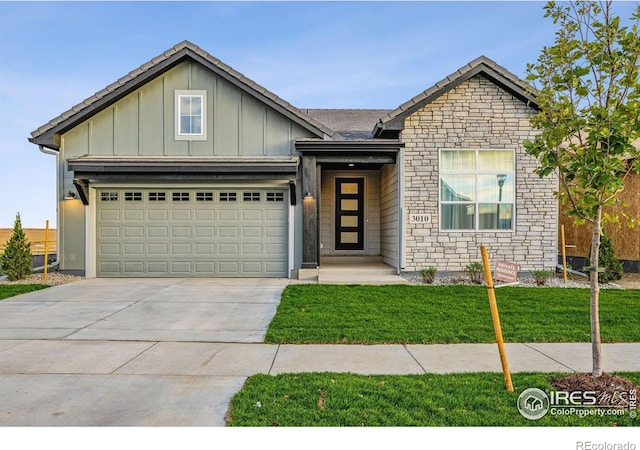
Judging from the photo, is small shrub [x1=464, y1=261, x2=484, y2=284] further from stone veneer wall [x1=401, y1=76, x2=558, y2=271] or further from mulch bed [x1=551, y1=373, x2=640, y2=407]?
mulch bed [x1=551, y1=373, x2=640, y2=407]

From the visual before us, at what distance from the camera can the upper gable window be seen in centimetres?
1143

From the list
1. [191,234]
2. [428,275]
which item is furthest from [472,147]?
[191,234]

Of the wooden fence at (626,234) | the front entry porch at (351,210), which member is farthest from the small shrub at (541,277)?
the wooden fence at (626,234)

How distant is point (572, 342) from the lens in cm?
556

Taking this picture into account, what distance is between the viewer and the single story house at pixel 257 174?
1099cm

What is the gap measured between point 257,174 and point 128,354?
22.0ft

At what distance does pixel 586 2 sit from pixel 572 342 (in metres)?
4.12

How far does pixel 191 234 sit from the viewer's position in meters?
11.6

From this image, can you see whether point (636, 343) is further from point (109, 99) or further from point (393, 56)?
point (393, 56)

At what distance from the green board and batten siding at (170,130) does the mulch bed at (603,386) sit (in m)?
8.87

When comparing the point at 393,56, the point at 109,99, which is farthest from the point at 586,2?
the point at 393,56

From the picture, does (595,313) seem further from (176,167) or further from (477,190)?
(176,167)

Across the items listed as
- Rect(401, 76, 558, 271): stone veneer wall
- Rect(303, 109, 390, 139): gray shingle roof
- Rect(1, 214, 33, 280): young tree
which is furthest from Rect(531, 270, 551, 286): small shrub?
Rect(1, 214, 33, 280): young tree

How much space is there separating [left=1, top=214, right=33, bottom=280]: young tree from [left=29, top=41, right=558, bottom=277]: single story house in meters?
0.90
